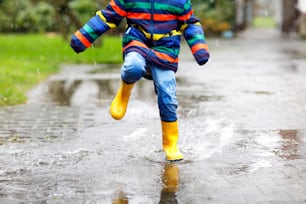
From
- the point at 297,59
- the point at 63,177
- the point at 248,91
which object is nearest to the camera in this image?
the point at 63,177

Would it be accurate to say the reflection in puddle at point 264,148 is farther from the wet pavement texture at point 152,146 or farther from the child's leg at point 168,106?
the child's leg at point 168,106

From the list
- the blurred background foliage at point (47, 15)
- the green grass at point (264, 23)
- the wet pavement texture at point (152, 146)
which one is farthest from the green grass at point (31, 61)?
the green grass at point (264, 23)

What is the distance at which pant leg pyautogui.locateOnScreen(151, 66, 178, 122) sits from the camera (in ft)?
20.4

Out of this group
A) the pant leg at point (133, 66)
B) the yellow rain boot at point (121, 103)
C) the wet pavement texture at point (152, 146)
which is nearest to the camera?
the wet pavement texture at point (152, 146)

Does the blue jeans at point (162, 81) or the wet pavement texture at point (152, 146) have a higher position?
the blue jeans at point (162, 81)

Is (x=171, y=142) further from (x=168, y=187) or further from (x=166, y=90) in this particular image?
(x=168, y=187)

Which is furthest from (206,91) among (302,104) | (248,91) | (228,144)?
(228,144)

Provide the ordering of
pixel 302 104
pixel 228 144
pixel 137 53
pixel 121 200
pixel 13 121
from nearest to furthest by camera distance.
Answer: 1. pixel 121 200
2. pixel 137 53
3. pixel 228 144
4. pixel 13 121
5. pixel 302 104

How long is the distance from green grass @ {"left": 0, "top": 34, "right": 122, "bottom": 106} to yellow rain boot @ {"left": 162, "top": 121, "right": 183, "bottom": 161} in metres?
4.21

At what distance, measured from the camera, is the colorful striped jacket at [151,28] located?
6.13 metres

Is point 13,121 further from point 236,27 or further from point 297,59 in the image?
point 236,27

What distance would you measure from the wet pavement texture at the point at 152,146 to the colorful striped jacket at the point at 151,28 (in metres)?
0.89

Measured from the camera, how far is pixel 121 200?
15.6ft

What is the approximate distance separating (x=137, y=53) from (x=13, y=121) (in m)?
2.90
